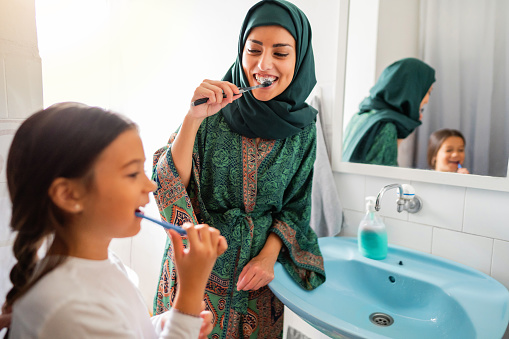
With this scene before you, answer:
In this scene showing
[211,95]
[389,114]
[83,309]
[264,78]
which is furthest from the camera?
[389,114]

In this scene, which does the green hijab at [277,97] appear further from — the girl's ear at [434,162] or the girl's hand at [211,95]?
the girl's ear at [434,162]

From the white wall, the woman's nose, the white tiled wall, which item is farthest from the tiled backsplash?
the white wall

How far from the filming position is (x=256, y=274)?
0.84m

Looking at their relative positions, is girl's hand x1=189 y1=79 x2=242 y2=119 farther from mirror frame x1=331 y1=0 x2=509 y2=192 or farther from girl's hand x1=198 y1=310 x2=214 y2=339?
mirror frame x1=331 y1=0 x2=509 y2=192

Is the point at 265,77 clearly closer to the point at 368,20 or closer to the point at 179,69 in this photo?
the point at 368,20

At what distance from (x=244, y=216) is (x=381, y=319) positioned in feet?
1.59

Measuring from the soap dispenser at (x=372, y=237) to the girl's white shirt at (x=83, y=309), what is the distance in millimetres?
712

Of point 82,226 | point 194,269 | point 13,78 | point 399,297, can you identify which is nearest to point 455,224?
point 399,297

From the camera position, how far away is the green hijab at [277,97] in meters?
0.88

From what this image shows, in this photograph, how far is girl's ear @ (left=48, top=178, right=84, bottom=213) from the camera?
0.49m

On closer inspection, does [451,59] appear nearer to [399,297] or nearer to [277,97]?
[277,97]

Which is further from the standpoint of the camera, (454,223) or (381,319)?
(454,223)

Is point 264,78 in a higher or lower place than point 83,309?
higher

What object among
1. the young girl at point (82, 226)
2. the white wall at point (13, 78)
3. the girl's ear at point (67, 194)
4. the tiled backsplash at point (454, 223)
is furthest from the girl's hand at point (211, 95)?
the tiled backsplash at point (454, 223)
